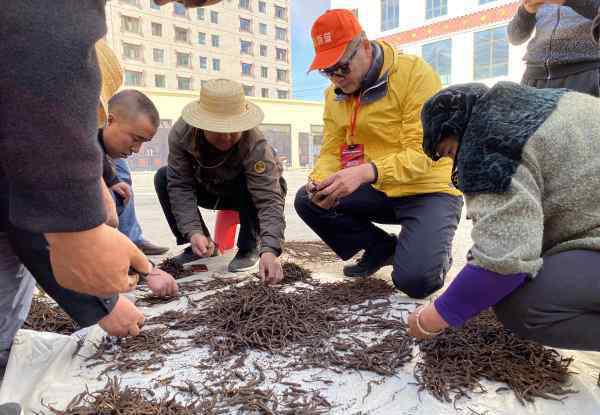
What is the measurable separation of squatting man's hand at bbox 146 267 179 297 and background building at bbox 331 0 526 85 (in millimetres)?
19796

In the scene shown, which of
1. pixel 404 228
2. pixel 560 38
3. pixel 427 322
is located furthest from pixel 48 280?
pixel 560 38

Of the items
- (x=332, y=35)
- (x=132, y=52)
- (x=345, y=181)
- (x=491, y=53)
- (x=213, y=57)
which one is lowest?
(x=345, y=181)

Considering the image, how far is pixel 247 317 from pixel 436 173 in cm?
154

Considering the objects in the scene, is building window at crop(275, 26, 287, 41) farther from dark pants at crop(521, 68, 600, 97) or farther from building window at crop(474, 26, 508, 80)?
dark pants at crop(521, 68, 600, 97)

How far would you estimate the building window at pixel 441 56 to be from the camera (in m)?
22.4

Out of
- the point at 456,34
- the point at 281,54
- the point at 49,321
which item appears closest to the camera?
the point at 49,321

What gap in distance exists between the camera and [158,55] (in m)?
39.4

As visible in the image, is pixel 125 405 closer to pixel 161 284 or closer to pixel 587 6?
pixel 161 284

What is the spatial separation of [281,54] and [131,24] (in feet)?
53.6

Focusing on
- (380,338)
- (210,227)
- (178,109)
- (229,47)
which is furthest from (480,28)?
(229,47)

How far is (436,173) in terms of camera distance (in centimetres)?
296

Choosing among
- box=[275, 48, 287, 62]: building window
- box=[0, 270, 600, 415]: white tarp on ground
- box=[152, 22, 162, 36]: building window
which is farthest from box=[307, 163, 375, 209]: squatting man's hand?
box=[275, 48, 287, 62]: building window

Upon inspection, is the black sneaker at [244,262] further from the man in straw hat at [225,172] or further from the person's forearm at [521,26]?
the person's forearm at [521,26]

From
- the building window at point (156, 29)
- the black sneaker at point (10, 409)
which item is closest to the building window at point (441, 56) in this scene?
the black sneaker at point (10, 409)
